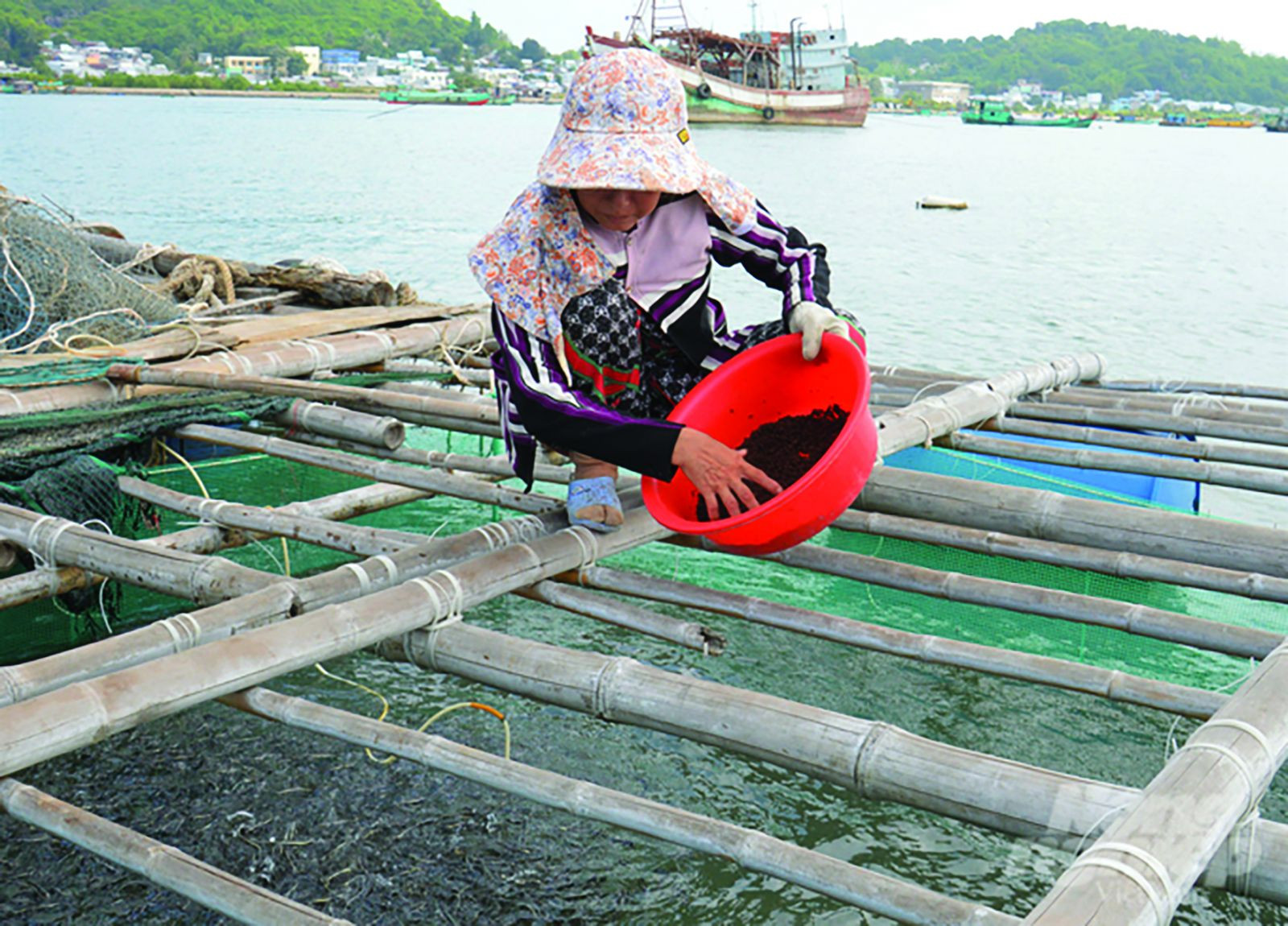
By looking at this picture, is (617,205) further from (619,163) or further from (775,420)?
(775,420)

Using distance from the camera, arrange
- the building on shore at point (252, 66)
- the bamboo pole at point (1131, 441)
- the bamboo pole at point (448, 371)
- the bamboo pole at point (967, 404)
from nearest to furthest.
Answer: the bamboo pole at point (967, 404), the bamboo pole at point (1131, 441), the bamboo pole at point (448, 371), the building on shore at point (252, 66)

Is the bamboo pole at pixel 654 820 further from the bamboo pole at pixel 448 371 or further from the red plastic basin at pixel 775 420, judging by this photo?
the bamboo pole at pixel 448 371

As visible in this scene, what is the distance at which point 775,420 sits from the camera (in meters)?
2.70

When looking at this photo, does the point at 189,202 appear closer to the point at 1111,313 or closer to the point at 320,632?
the point at 1111,313

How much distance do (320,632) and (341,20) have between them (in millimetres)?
104910

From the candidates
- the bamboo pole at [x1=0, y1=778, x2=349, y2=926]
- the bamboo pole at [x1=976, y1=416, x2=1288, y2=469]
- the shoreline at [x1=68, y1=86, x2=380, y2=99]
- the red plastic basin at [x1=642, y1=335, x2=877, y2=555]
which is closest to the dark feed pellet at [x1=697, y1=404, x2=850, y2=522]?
the red plastic basin at [x1=642, y1=335, x2=877, y2=555]

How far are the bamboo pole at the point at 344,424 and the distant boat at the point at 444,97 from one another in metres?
85.2

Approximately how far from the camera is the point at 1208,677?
4.47 m

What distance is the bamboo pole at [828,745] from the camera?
158cm

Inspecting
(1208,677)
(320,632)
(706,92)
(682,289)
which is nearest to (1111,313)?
(1208,677)

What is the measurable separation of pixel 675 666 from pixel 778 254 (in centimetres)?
191

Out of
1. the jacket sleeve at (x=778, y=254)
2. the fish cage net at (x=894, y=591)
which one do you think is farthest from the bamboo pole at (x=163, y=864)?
the fish cage net at (x=894, y=591)

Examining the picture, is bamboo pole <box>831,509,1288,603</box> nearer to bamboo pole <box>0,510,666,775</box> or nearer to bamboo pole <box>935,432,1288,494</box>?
bamboo pole <box>935,432,1288,494</box>

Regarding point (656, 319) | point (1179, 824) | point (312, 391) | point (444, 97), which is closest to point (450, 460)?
point (312, 391)
